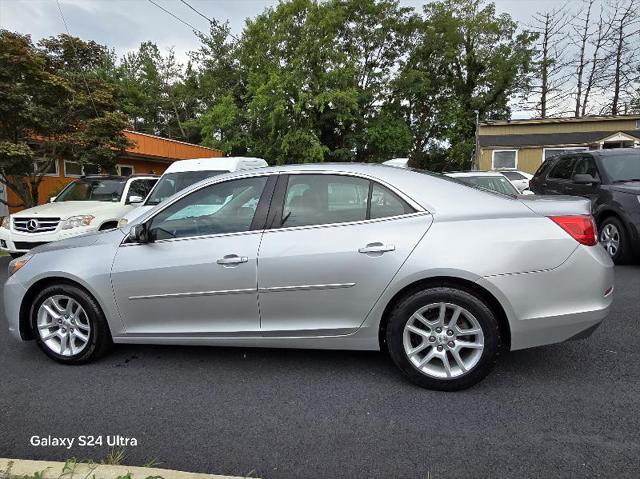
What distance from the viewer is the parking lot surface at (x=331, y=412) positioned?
2.41 meters

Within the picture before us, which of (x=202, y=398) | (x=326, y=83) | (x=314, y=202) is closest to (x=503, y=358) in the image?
(x=314, y=202)

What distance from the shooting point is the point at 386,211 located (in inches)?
128

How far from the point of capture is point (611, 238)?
23.6ft

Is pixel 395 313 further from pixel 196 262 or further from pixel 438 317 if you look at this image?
pixel 196 262

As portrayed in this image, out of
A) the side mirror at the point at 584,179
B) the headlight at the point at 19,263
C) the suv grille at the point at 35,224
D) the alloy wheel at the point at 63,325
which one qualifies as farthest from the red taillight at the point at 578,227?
the suv grille at the point at 35,224

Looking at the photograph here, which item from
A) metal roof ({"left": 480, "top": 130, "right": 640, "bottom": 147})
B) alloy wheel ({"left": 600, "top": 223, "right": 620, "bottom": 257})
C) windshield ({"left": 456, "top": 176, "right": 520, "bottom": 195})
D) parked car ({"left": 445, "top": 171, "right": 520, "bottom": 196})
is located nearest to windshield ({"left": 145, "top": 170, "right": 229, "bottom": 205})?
parked car ({"left": 445, "top": 171, "right": 520, "bottom": 196})

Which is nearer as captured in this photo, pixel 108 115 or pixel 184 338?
pixel 184 338

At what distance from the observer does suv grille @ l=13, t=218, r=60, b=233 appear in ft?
26.7

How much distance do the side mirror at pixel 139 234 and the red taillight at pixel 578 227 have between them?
9.58 ft

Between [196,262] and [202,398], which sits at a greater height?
[196,262]

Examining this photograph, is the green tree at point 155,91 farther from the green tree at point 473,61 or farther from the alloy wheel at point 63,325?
the alloy wheel at point 63,325

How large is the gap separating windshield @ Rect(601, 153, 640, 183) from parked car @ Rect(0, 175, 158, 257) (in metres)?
8.29

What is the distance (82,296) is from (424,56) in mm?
38199

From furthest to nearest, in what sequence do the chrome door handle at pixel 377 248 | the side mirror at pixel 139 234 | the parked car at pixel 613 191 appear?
1. the parked car at pixel 613 191
2. the side mirror at pixel 139 234
3. the chrome door handle at pixel 377 248
